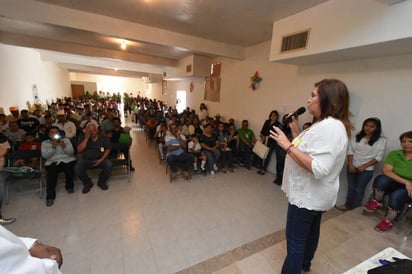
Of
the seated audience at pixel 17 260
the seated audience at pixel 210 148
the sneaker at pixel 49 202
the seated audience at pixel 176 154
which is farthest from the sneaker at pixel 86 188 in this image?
the seated audience at pixel 17 260

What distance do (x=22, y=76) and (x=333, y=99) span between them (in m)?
8.84

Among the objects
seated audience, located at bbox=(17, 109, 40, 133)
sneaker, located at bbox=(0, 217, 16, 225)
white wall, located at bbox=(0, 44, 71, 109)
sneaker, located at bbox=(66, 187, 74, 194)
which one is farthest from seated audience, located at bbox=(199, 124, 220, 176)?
white wall, located at bbox=(0, 44, 71, 109)

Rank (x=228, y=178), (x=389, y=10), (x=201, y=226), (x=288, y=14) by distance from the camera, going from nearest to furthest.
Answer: (x=389, y=10) < (x=201, y=226) < (x=288, y=14) < (x=228, y=178)

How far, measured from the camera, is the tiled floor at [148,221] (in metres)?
1.89

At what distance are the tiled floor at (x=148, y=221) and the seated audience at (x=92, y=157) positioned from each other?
18 cm

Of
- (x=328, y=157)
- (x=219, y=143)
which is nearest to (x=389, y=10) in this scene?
(x=328, y=157)

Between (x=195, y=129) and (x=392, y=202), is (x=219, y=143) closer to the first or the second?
(x=195, y=129)

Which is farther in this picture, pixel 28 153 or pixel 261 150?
pixel 261 150

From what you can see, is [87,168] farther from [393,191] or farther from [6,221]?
[393,191]

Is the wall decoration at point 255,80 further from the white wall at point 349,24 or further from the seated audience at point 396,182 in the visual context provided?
the seated audience at point 396,182

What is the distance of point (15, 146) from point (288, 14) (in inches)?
207

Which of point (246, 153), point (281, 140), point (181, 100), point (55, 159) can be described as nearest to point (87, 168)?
point (55, 159)

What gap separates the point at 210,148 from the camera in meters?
4.00

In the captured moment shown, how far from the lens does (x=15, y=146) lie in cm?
339
